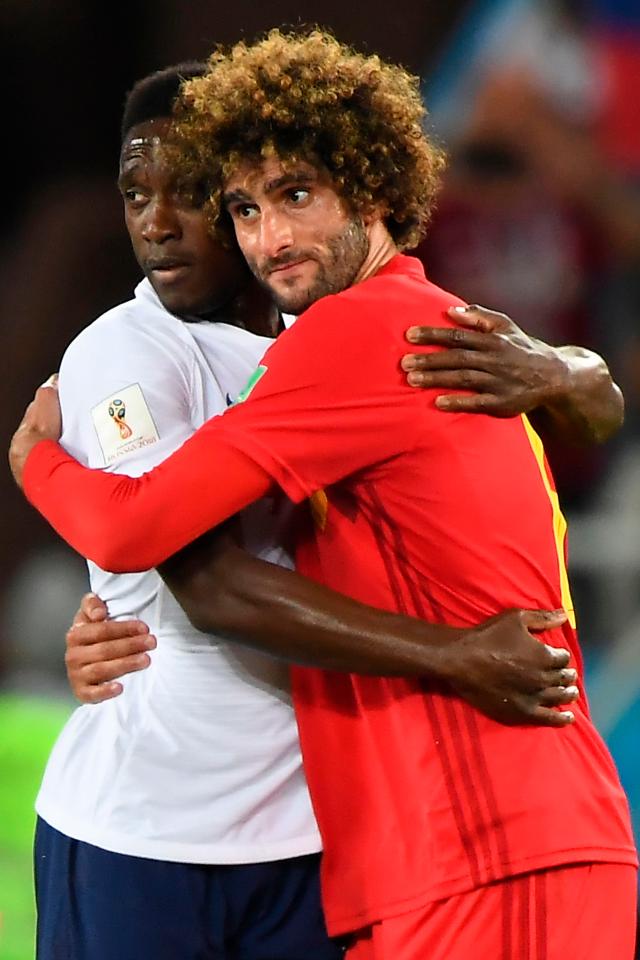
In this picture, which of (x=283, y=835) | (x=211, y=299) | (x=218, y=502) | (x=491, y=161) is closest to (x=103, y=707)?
(x=283, y=835)

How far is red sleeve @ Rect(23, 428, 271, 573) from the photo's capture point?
1.64 meters

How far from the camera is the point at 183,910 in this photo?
1.81 m

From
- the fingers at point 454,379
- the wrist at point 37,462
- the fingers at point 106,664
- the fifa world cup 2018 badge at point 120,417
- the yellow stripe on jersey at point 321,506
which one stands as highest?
the fingers at point 454,379

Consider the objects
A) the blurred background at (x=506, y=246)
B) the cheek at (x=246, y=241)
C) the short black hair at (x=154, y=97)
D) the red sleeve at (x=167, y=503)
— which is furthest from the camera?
the blurred background at (x=506, y=246)

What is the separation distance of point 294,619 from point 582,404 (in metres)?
0.51

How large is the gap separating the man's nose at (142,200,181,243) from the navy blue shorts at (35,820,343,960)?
30.1 inches

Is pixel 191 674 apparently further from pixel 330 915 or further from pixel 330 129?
pixel 330 129

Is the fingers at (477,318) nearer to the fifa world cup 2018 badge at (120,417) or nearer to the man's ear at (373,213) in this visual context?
the man's ear at (373,213)

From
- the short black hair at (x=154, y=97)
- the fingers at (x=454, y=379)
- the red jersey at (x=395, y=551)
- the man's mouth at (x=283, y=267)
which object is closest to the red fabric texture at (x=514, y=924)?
the red jersey at (x=395, y=551)

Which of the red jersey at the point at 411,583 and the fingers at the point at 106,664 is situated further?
the fingers at the point at 106,664

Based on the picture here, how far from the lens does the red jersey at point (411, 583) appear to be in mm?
1657

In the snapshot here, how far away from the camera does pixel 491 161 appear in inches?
188

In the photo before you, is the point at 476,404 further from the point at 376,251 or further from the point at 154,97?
the point at 154,97

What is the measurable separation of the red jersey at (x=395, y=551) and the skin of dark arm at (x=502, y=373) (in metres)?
0.02
